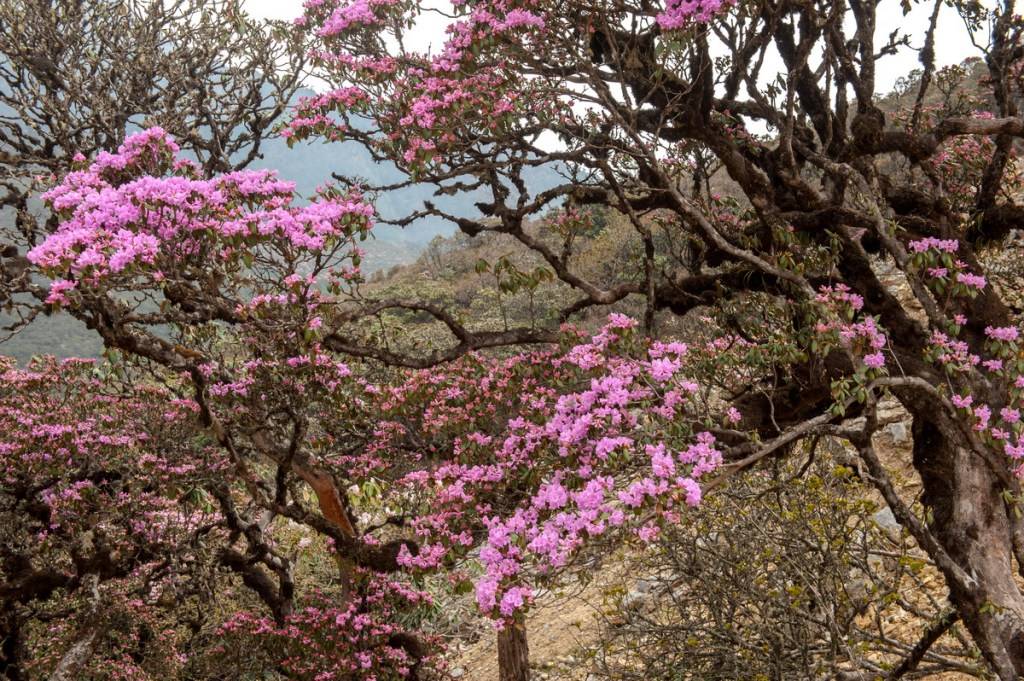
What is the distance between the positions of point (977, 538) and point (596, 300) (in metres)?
3.70

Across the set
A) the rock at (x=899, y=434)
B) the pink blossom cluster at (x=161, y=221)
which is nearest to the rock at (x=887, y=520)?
the rock at (x=899, y=434)

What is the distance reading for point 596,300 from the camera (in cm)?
718

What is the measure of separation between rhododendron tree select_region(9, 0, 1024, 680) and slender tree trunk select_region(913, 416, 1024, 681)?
0.02 meters

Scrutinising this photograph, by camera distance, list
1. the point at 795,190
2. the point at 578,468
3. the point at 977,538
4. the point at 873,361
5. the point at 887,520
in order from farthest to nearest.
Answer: the point at 887,520 < the point at 795,190 < the point at 977,538 < the point at 578,468 < the point at 873,361

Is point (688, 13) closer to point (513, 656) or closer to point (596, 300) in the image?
point (596, 300)

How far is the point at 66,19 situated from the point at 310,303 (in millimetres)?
6537

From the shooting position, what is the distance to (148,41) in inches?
376

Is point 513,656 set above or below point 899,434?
below

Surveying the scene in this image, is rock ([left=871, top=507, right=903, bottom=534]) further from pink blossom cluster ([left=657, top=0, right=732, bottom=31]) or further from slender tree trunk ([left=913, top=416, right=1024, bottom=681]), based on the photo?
pink blossom cluster ([left=657, top=0, right=732, bottom=31])

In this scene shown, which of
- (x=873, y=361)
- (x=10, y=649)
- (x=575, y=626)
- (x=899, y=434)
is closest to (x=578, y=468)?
(x=873, y=361)

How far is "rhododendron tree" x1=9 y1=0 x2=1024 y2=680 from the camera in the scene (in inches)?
178

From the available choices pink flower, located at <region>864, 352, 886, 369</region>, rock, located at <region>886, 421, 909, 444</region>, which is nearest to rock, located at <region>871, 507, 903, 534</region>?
rock, located at <region>886, 421, 909, 444</region>

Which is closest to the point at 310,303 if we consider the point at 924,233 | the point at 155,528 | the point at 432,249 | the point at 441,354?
the point at 441,354

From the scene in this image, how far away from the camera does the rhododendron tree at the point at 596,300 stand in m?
4.53
